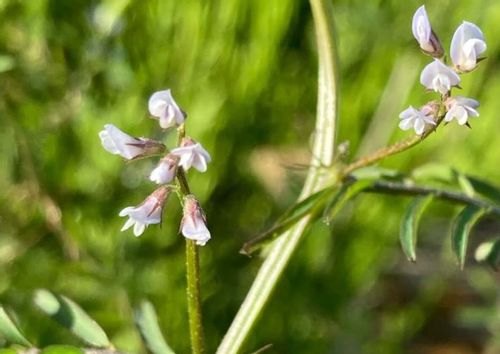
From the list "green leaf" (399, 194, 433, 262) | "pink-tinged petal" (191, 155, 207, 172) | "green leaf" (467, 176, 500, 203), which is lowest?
"green leaf" (467, 176, 500, 203)

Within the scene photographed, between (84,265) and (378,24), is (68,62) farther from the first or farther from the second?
(378,24)

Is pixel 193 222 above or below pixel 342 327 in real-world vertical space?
above

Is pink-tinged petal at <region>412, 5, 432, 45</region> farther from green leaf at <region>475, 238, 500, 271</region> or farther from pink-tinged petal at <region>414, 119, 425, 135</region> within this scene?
green leaf at <region>475, 238, 500, 271</region>

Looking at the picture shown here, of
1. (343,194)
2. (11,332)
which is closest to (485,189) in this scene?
(343,194)

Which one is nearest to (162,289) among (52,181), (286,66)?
(52,181)

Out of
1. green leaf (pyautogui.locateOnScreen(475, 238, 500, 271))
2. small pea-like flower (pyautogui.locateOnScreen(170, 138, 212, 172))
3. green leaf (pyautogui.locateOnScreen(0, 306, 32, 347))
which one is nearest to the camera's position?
small pea-like flower (pyautogui.locateOnScreen(170, 138, 212, 172))

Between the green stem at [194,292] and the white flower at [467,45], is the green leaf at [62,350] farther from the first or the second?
the white flower at [467,45]

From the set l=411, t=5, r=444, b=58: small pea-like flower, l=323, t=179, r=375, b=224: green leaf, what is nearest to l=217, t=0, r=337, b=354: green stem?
l=323, t=179, r=375, b=224: green leaf
